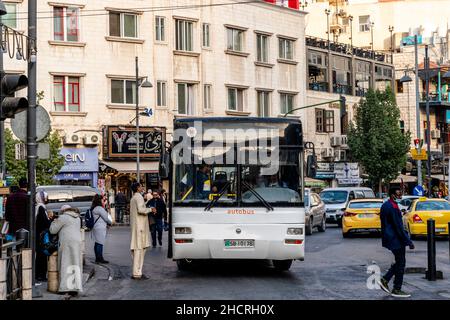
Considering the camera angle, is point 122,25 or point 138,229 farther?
point 122,25

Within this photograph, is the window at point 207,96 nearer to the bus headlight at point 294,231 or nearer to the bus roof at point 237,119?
the bus roof at point 237,119

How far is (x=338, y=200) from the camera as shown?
4150 centimetres

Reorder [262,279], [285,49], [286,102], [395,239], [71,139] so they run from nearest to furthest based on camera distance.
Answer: [395,239]
[262,279]
[71,139]
[286,102]
[285,49]

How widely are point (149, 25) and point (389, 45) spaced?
40.9 meters

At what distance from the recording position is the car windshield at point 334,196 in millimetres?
41375

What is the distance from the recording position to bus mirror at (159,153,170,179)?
57.0 ft

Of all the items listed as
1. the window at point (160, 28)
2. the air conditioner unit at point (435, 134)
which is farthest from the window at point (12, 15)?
the air conditioner unit at point (435, 134)

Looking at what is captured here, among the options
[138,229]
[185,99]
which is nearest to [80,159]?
[185,99]

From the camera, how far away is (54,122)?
147 feet

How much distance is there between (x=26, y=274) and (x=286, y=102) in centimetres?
4333

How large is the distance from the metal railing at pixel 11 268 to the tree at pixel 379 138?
4948 centimetres

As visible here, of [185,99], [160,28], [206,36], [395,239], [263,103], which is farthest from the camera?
[263,103]

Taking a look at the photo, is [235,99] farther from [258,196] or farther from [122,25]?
[258,196]
